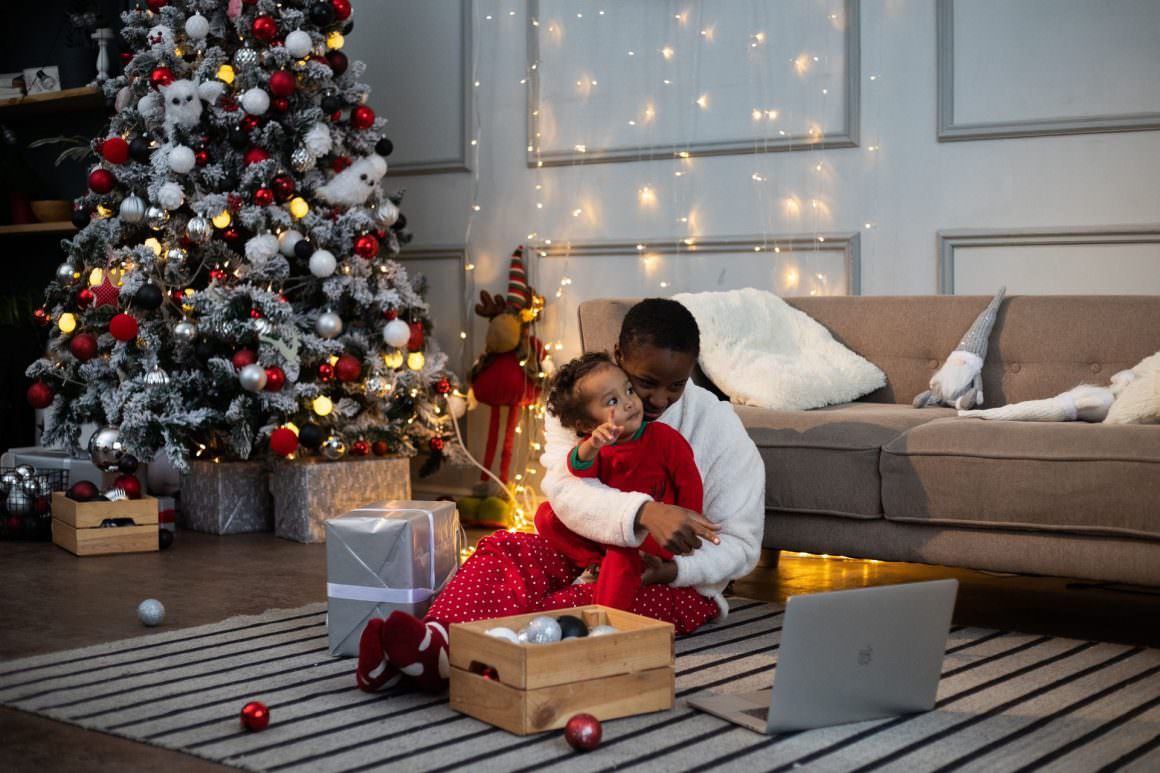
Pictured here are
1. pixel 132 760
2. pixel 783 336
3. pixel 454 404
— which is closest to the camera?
pixel 132 760

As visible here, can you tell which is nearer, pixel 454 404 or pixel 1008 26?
pixel 1008 26

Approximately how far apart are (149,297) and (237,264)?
285 mm

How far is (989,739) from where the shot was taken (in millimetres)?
1827

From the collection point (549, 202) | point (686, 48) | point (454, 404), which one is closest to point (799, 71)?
point (686, 48)

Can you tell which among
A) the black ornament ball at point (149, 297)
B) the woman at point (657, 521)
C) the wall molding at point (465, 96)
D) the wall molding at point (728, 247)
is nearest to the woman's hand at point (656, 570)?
the woman at point (657, 521)

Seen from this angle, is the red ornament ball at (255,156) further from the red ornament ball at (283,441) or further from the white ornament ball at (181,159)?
the red ornament ball at (283,441)

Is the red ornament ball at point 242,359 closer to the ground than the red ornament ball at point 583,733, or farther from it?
farther from it

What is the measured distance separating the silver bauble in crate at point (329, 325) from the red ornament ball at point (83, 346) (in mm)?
679

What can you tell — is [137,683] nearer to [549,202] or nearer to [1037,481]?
[1037,481]

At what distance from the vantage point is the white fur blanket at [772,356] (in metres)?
3.11

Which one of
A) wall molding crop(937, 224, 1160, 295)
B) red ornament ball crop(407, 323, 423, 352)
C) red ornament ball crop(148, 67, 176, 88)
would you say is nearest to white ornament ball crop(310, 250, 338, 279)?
red ornament ball crop(407, 323, 423, 352)

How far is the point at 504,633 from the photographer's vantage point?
1957 millimetres

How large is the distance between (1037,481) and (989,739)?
78cm

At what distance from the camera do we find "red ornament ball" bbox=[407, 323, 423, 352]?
162 inches
